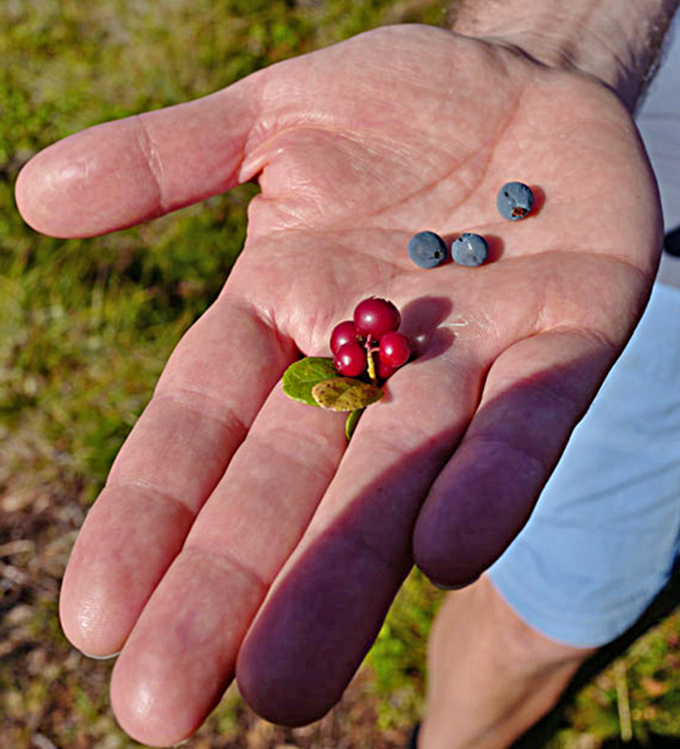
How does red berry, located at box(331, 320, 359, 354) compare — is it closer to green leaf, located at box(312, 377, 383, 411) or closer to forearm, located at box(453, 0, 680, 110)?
green leaf, located at box(312, 377, 383, 411)

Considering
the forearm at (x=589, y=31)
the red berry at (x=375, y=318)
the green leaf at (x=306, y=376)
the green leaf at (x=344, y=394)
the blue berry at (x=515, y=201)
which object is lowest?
the green leaf at (x=306, y=376)

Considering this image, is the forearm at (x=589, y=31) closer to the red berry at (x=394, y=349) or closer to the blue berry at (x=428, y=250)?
the blue berry at (x=428, y=250)

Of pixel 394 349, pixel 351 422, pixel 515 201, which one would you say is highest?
pixel 515 201

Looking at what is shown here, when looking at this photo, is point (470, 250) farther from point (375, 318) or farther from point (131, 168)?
point (131, 168)

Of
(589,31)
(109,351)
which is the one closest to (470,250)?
(589,31)

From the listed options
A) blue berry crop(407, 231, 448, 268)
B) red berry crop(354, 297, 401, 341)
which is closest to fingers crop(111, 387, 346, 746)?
red berry crop(354, 297, 401, 341)

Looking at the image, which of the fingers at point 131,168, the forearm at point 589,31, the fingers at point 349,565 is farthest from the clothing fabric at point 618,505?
the fingers at point 131,168
